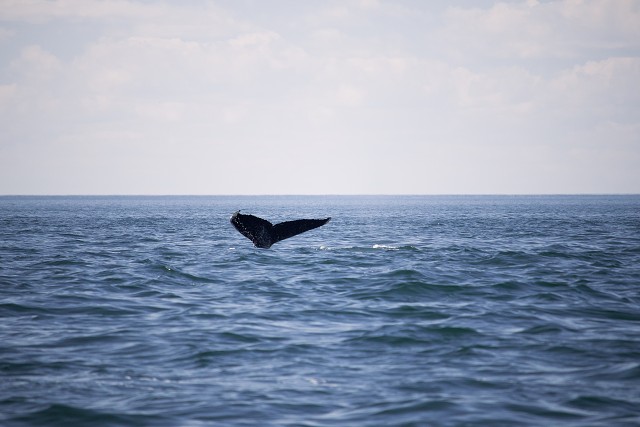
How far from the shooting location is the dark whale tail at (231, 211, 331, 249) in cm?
1714

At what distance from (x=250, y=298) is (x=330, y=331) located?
157 inches

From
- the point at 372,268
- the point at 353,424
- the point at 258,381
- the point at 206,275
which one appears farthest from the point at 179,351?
the point at 372,268

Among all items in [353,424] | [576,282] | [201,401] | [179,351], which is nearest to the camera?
[353,424]

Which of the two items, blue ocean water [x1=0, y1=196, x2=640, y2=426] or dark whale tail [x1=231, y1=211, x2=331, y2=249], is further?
dark whale tail [x1=231, y1=211, x2=331, y2=249]

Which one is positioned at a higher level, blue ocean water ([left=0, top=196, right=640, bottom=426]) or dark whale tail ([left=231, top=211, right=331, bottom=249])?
dark whale tail ([left=231, top=211, right=331, bottom=249])

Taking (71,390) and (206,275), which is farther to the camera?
(206,275)

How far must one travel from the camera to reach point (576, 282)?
53.7 ft

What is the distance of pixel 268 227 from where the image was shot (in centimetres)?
1969

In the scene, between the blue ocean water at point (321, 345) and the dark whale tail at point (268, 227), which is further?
the dark whale tail at point (268, 227)

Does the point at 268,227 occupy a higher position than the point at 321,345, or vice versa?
the point at 268,227

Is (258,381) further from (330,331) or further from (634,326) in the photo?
(634,326)

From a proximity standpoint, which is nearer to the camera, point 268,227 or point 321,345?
point 321,345

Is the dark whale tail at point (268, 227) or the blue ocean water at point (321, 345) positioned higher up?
the dark whale tail at point (268, 227)

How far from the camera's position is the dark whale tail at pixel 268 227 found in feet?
56.2
